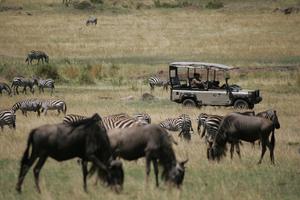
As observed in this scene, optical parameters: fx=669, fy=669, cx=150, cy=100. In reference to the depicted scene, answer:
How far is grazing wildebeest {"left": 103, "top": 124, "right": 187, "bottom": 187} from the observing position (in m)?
13.5

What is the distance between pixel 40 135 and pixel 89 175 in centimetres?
137

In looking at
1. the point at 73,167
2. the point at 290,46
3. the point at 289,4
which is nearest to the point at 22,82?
the point at 73,167

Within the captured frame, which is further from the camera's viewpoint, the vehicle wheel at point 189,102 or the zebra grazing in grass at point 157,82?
the zebra grazing in grass at point 157,82

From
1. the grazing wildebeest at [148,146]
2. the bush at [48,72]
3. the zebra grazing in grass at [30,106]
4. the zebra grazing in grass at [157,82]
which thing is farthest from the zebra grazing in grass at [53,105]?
the bush at [48,72]

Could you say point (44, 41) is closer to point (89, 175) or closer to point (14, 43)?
point (14, 43)

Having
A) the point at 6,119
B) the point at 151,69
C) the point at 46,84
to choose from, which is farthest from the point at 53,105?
the point at 151,69

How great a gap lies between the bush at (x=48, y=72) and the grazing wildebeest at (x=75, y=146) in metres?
30.6

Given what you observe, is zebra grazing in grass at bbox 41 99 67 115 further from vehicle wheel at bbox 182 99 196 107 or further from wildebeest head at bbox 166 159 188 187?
wildebeest head at bbox 166 159 188 187

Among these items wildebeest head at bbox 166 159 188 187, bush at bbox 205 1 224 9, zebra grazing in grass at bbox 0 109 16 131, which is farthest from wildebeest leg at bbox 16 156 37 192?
bush at bbox 205 1 224 9

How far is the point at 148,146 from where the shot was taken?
13.6 m

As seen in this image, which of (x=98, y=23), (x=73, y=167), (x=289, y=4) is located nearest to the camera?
(x=73, y=167)

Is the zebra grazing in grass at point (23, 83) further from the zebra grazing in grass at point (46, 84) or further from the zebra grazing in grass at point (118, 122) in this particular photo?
the zebra grazing in grass at point (118, 122)

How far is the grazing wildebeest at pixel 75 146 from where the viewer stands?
41.9 ft

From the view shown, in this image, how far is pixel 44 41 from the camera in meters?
63.4
